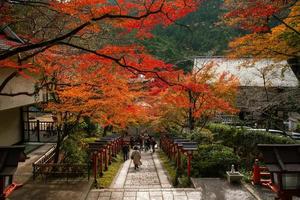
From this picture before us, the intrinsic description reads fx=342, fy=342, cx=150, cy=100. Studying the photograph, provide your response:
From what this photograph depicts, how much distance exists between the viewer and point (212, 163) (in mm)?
16234

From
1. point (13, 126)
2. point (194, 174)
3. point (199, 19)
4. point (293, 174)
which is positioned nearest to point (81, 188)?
point (194, 174)

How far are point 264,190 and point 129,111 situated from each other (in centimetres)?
1322

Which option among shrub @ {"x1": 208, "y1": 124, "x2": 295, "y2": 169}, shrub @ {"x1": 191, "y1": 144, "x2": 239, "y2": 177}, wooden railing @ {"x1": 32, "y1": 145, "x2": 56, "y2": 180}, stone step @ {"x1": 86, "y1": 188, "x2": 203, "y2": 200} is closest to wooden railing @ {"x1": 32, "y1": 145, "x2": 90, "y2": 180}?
wooden railing @ {"x1": 32, "y1": 145, "x2": 56, "y2": 180}

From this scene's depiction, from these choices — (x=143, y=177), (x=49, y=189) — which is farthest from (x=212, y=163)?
(x=49, y=189)

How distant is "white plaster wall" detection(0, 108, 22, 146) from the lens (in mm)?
20609

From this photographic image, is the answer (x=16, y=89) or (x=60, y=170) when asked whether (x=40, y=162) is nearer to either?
(x=60, y=170)

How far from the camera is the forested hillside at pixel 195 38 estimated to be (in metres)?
58.4

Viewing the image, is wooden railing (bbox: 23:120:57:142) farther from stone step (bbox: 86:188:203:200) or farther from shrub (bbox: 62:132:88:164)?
stone step (bbox: 86:188:203:200)

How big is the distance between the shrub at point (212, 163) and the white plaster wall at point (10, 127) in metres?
11.6

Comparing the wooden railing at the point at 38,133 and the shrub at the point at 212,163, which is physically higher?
the wooden railing at the point at 38,133

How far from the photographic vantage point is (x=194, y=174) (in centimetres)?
1611

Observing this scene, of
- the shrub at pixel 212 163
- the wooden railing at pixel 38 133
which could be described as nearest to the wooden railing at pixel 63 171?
the shrub at pixel 212 163

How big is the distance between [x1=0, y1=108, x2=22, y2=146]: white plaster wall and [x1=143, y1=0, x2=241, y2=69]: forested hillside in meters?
35.1

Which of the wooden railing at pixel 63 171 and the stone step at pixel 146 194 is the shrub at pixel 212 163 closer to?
the stone step at pixel 146 194
